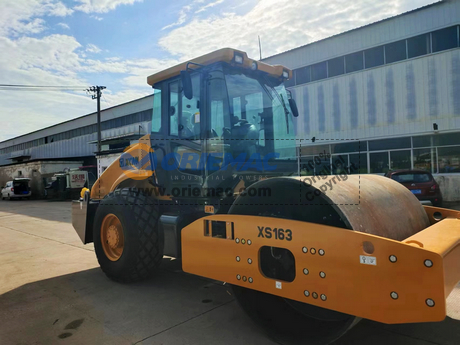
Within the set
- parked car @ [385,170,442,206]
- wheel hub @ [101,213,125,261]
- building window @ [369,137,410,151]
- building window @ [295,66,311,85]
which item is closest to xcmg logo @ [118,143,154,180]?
wheel hub @ [101,213,125,261]

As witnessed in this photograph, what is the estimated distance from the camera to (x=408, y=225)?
3.28 m

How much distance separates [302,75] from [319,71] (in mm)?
1042

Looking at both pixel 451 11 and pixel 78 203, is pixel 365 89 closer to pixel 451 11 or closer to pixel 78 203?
pixel 451 11

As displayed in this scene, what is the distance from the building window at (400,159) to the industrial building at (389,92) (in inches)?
1.7

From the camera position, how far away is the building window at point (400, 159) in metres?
17.2

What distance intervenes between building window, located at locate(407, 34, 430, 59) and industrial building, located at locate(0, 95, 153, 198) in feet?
47.5

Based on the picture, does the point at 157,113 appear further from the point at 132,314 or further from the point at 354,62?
the point at 354,62

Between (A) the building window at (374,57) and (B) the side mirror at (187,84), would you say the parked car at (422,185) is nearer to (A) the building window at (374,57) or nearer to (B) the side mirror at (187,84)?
(A) the building window at (374,57)

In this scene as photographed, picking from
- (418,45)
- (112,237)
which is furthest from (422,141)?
(112,237)

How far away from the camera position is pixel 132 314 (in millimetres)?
4090

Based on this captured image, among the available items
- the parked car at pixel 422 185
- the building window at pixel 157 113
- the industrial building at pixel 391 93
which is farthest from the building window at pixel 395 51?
the building window at pixel 157 113

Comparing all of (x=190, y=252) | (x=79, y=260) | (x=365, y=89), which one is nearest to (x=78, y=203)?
(x=79, y=260)

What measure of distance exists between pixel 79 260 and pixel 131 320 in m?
3.41

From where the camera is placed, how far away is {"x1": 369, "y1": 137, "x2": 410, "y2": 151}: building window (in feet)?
56.4
